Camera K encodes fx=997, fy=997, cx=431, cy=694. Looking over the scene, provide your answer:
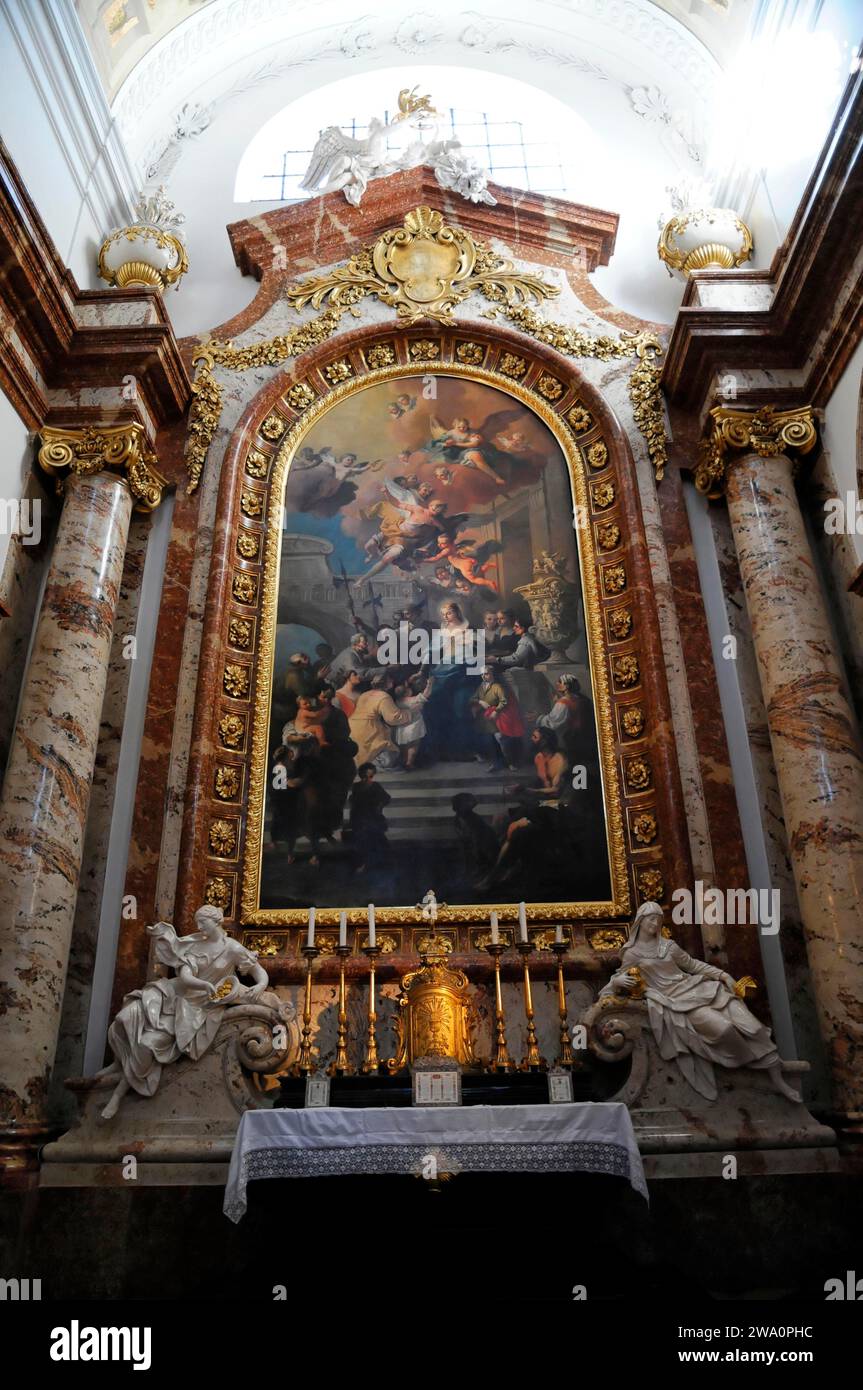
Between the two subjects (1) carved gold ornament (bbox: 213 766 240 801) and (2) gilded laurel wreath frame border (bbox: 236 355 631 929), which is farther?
(1) carved gold ornament (bbox: 213 766 240 801)

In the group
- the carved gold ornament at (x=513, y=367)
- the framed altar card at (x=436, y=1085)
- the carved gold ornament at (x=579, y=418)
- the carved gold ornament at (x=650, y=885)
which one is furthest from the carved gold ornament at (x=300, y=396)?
the framed altar card at (x=436, y=1085)

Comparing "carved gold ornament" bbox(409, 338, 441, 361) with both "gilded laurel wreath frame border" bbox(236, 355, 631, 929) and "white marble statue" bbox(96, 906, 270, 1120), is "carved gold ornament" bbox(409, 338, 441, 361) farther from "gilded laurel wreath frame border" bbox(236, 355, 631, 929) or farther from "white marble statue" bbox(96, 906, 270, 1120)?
"white marble statue" bbox(96, 906, 270, 1120)

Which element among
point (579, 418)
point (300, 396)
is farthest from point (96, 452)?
point (579, 418)

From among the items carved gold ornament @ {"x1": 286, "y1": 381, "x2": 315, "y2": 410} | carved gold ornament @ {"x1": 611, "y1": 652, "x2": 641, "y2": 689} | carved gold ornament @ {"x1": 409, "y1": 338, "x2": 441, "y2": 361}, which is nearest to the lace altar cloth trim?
carved gold ornament @ {"x1": 611, "y1": 652, "x2": 641, "y2": 689}

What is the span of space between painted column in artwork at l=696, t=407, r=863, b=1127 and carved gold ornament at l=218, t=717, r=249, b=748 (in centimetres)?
386

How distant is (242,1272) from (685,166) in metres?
10.5

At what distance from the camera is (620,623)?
7.88m

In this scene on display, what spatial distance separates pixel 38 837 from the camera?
638 centimetres

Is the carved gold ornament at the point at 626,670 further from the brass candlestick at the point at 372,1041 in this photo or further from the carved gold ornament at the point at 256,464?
the carved gold ornament at the point at 256,464

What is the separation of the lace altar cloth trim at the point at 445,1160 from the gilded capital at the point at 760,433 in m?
5.25

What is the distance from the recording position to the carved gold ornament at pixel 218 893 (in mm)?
6945

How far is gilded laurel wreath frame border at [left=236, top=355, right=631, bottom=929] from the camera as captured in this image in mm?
6902

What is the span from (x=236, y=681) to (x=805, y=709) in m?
4.16

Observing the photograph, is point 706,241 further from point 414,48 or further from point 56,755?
point 56,755
